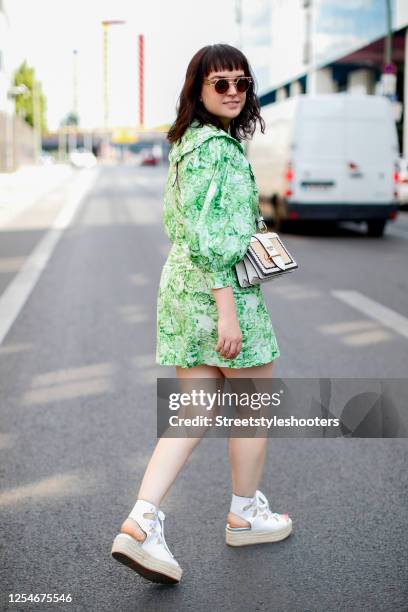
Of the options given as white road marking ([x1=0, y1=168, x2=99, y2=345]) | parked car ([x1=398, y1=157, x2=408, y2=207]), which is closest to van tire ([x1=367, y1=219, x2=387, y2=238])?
white road marking ([x1=0, y1=168, x2=99, y2=345])

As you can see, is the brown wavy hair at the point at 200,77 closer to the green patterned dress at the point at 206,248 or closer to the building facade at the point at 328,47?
the green patterned dress at the point at 206,248

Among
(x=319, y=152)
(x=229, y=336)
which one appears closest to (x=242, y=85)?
(x=229, y=336)

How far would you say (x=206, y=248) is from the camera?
2.82 meters

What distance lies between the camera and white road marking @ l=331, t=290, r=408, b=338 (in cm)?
805

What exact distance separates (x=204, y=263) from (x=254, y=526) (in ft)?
3.42

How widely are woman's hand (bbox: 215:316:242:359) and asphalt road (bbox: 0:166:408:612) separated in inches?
29.2

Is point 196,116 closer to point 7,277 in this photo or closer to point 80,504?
point 80,504

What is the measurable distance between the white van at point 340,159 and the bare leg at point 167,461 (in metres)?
13.4

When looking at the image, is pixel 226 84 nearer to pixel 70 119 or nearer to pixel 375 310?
pixel 375 310

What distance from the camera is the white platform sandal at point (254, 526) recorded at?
335 centimetres

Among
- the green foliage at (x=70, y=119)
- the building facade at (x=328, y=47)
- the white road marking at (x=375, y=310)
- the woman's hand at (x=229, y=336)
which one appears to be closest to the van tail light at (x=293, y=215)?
the white road marking at (x=375, y=310)

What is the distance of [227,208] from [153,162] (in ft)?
319

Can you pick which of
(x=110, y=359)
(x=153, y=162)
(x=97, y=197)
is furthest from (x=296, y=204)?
(x=153, y=162)

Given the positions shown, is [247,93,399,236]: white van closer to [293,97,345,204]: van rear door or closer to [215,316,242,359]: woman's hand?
[293,97,345,204]: van rear door
